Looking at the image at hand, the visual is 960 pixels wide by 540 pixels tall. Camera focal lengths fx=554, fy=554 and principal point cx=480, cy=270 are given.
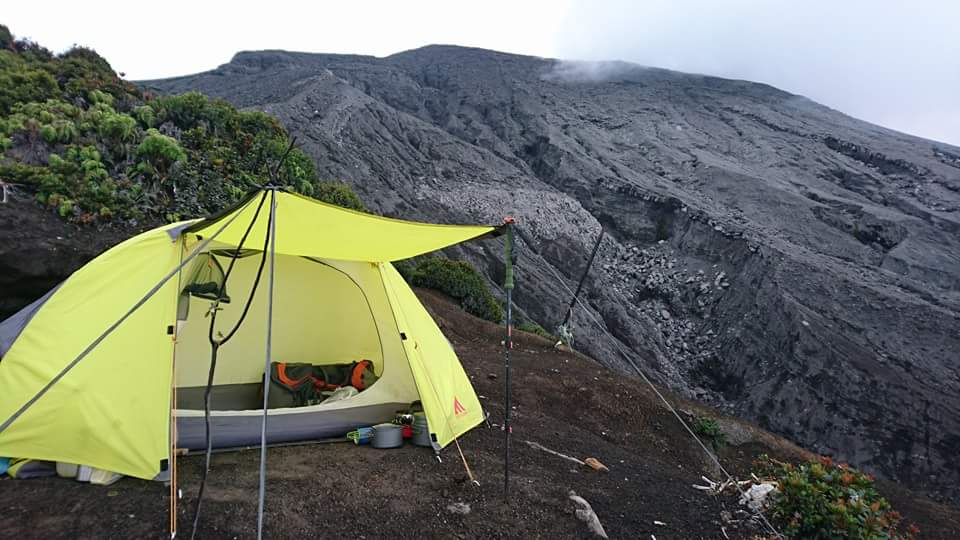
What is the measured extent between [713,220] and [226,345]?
87.4 ft

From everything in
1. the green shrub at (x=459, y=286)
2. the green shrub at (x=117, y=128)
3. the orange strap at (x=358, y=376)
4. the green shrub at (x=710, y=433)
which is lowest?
the green shrub at (x=710, y=433)

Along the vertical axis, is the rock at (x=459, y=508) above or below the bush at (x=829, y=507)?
below

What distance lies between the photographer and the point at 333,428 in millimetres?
5570

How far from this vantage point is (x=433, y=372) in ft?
19.0

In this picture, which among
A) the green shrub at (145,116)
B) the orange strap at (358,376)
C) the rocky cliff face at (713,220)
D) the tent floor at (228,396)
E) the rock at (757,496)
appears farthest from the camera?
the rocky cliff face at (713,220)

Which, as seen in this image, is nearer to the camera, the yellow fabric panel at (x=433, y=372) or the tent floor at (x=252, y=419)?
the tent floor at (x=252, y=419)

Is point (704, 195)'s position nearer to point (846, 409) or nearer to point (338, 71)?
point (846, 409)

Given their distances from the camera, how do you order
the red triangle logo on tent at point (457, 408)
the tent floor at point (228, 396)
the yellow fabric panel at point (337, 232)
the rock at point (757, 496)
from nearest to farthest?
the yellow fabric panel at point (337, 232), the rock at point (757, 496), the tent floor at point (228, 396), the red triangle logo on tent at point (457, 408)

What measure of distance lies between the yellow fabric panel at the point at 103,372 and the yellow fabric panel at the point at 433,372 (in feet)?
7.16

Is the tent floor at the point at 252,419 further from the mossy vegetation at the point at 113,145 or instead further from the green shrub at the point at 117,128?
the green shrub at the point at 117,128

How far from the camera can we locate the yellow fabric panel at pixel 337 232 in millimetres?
4789

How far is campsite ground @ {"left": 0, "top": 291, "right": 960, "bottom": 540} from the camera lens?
384 cm

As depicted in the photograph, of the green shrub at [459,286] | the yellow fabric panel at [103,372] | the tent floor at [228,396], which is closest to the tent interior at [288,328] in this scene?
the tent floor at [228,396]

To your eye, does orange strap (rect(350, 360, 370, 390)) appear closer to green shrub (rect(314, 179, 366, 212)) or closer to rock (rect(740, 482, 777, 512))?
rock (rect(740, 482, 777, 512))
